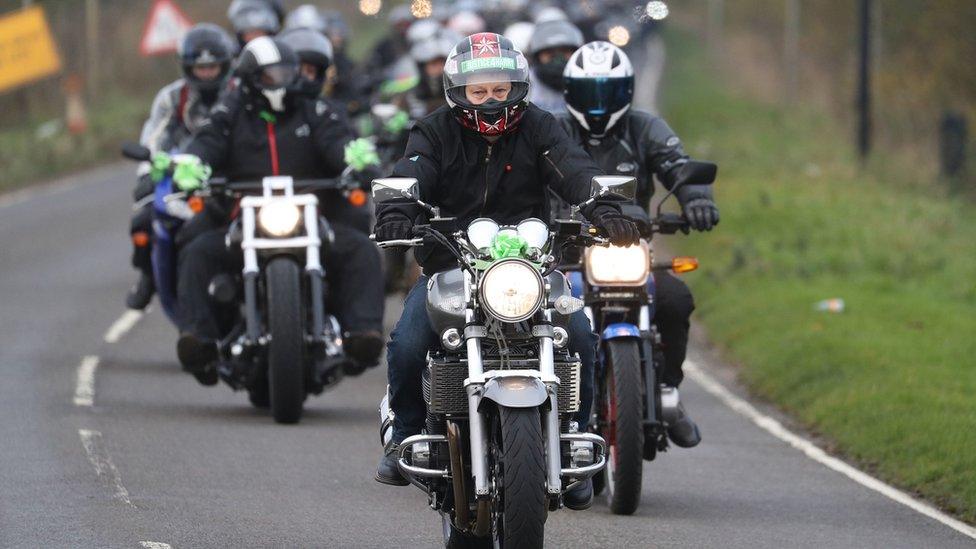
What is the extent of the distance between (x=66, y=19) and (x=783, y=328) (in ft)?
93.2

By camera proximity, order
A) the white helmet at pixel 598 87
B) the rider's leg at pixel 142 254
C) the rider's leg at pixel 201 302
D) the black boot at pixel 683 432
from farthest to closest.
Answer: the rider's leg at pixel 142 254 < the rider's leg at pixel 201 302 < the white helmet at pixel 598 87 < the black boot at pixel 683 432

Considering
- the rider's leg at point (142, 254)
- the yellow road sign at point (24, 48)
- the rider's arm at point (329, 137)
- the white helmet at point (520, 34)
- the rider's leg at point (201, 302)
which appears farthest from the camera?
the yellow road sign at point (24, 48)

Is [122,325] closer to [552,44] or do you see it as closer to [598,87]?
[552,44]

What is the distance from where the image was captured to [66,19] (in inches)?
1655

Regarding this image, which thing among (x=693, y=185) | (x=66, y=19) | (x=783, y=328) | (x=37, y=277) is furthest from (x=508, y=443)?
(x=66, y=19)

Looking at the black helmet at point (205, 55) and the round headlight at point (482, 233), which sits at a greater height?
the black helmet at point (205, 55)

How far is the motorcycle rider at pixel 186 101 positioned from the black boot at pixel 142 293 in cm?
1

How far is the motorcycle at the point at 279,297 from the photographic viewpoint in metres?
11.6

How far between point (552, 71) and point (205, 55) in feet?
8.33

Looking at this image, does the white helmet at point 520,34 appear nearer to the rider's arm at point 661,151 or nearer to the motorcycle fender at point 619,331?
the rider's arm at point 661,151

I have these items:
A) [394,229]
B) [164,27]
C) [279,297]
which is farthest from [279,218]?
[164,27]

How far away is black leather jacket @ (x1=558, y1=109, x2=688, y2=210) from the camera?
1041 cm

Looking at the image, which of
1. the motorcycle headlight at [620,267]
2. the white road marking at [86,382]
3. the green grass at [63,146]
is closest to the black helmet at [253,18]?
the white road marking at [86,382]

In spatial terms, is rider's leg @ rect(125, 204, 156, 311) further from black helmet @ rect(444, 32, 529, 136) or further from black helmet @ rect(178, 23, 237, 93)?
black helmet @ rect(444, 32, 529, 136)
